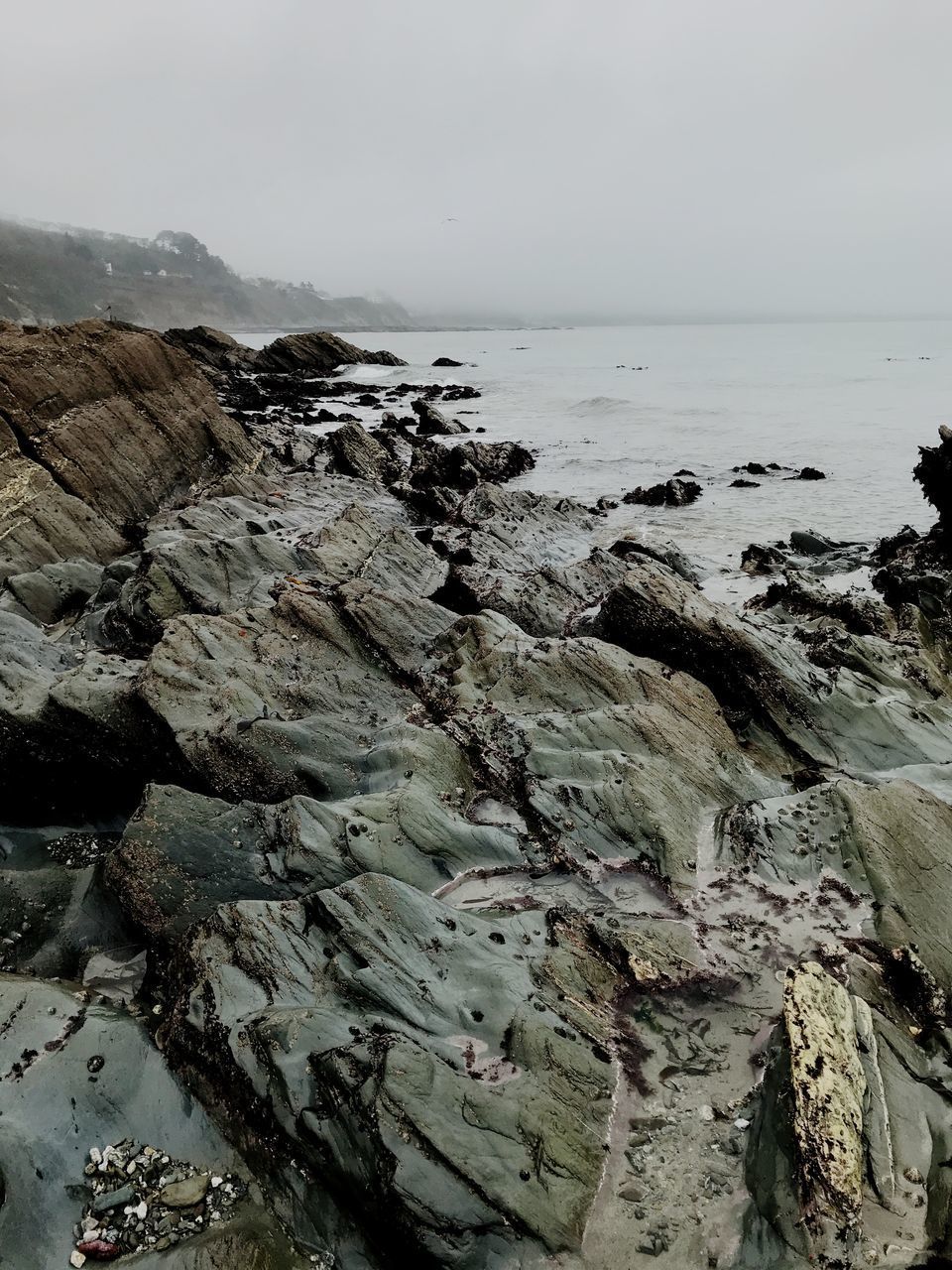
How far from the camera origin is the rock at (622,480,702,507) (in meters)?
24.9

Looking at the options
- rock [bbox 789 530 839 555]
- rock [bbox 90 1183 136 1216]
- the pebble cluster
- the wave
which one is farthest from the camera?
the wave

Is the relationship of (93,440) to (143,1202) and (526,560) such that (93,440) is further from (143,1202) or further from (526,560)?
(143,1202)

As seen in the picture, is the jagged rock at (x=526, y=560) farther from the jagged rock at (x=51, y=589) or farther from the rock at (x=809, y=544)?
the jagged rock at (x=51, y=589)

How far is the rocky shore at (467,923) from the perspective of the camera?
13.9 ft

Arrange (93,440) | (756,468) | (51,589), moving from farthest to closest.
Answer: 1. (756,468)
2. (93,440)
3. (51,589)

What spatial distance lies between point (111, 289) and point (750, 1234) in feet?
746

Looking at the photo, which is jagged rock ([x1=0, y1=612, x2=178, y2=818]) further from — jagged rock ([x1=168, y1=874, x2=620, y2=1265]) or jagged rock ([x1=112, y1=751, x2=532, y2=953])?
jagged rock ([x1=168, y1=874, x2=620, y2=1265])

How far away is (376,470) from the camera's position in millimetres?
25797

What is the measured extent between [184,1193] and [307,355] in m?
79.4

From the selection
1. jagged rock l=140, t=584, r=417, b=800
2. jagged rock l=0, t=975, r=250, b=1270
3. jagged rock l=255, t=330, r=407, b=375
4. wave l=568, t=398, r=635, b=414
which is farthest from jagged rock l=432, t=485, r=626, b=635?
jagged rock l=255, t=330, r=407, b=375

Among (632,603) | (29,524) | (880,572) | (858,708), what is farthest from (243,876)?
(880,572)

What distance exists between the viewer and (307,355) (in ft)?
246

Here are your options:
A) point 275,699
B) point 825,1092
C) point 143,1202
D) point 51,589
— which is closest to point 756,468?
point 51,589

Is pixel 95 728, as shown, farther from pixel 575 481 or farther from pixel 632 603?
pixel 575 481
